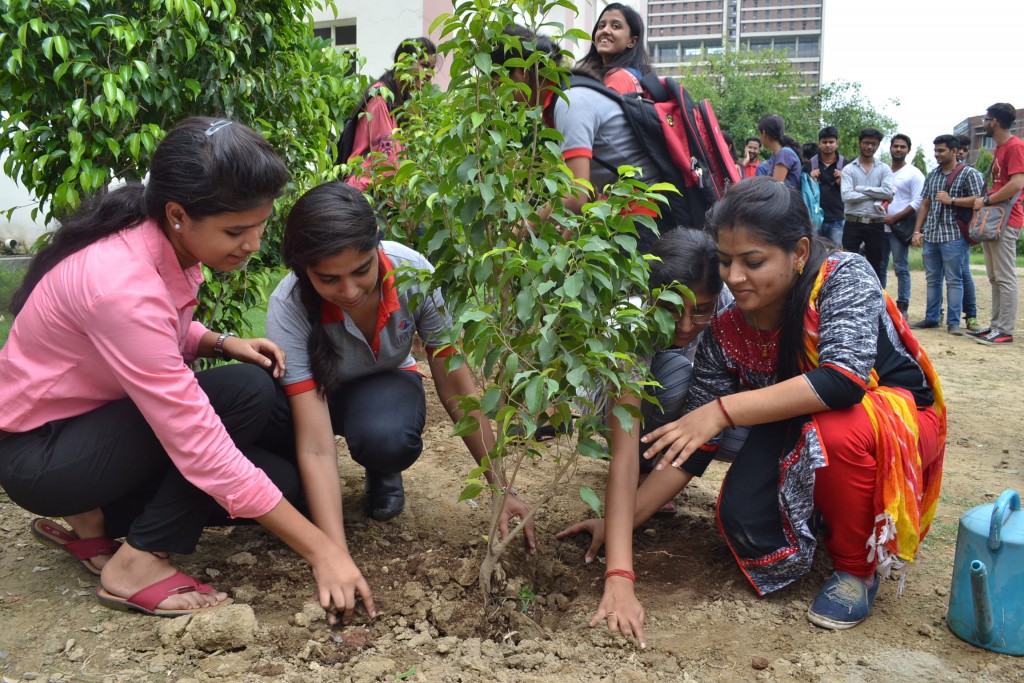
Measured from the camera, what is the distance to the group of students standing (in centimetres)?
187

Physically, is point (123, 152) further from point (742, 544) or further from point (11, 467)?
point (742, 544)

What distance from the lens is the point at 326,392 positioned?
230 centimetres

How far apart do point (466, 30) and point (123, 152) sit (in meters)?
1.67

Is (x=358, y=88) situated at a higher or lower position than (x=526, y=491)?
higher

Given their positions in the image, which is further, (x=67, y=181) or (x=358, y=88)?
(x=358, y=88)

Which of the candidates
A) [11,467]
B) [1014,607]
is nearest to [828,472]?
[1014,607]

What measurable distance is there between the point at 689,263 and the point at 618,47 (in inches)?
49.6

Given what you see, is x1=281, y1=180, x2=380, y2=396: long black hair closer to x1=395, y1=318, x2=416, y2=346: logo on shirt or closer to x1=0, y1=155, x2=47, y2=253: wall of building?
x1=395, y1=318, x2=416, y2=346: logo on shirt

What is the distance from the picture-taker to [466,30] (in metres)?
1.83

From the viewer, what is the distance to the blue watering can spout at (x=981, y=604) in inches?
73.2

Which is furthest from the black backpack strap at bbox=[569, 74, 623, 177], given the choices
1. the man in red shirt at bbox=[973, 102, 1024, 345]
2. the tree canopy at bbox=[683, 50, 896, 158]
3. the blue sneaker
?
the tree canopy at bbox=[683, 50, 896, 158]

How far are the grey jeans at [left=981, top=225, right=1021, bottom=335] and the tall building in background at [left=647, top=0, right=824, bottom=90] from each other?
315 feet

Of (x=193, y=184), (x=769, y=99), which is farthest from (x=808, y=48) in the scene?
(x=193, y=184)

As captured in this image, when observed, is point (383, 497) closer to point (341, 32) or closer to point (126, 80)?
point (126, 80)
